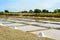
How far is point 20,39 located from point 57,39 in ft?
4.67

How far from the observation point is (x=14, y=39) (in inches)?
196

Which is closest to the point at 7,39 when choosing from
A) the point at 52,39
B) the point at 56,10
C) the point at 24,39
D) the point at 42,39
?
the point at 24,39

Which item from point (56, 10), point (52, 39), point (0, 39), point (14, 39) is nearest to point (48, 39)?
point (52, 39)

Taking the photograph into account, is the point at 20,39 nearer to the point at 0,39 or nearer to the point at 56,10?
the point at 0,39

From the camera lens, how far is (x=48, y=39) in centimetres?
530

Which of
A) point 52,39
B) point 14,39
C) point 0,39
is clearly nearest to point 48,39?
point 52,39

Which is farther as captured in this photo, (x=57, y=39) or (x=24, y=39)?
(x=57, y=39)

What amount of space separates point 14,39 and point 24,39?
0.35 meters

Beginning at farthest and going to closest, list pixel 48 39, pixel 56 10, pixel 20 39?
pixel 56 10 < pixel 48 39 < pixel 20 39

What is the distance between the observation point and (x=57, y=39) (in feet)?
17.5

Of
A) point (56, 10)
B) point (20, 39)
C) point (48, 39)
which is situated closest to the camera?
point (20, 39)

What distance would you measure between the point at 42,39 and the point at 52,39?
0.43 meters

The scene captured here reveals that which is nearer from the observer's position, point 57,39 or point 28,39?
point 28,39

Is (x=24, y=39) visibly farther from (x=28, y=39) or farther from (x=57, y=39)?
(x=57, y=39)
